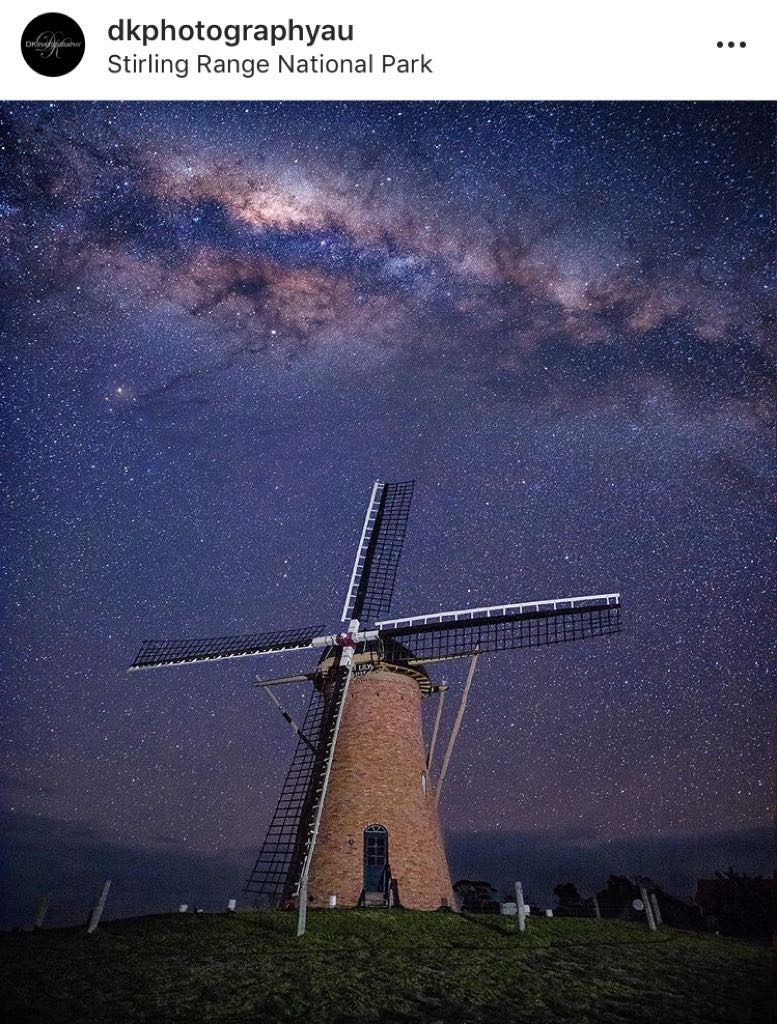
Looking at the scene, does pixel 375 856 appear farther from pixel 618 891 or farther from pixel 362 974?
pixel 618 891

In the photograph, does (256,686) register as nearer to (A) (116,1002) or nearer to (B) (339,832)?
(B) (339,832)

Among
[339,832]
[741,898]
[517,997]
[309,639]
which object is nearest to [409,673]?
[309,639]

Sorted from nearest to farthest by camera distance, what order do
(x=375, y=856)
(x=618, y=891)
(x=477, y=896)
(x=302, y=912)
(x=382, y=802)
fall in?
(x=302, y=912), (x=375, y=856), (x=382, y=802), (x=477, y=896), (x=618, y=891)

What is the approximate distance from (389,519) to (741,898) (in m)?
27.2

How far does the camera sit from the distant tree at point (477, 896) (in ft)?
77.3

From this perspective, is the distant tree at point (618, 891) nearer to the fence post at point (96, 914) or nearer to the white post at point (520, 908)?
the white post at point (520, 908)
